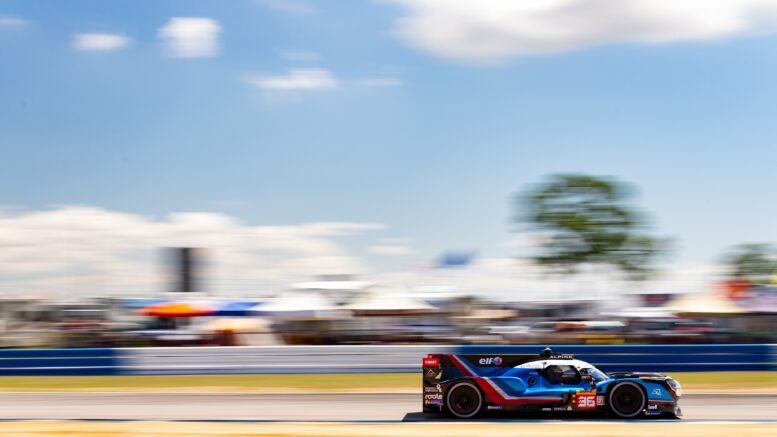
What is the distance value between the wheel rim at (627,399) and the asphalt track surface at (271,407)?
12.8 inches

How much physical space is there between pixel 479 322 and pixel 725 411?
42.4ft

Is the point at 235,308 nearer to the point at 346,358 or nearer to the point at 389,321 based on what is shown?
the point at 389,321

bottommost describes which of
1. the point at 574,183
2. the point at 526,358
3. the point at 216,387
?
the point at 216,387

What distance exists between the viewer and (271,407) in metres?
13.7

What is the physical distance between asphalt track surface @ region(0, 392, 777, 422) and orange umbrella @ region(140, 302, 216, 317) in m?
15.2

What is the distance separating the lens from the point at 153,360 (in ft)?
64.7

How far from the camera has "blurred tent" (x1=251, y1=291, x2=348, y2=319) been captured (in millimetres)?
27062

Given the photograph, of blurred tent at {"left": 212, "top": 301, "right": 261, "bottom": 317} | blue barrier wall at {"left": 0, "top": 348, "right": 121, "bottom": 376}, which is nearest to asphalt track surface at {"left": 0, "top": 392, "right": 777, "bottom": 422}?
blue barrier wall at {"left": 0, "top": 348, "right": 121, "bottom": 376}

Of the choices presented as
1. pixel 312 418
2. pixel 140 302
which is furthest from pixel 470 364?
pixel 140 302

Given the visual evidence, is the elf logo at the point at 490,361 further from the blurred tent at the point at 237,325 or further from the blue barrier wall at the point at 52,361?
the blurred tent at the point at 237,325

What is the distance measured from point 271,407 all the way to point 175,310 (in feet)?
62.1

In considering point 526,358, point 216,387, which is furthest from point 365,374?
point 526,358

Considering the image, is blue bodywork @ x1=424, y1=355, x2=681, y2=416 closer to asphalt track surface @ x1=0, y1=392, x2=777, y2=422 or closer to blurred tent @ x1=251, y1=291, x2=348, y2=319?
asphalt track surface @ x1=0, y1=392, x2=777, y2=422

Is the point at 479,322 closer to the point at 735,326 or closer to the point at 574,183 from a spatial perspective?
the point at 735,326
